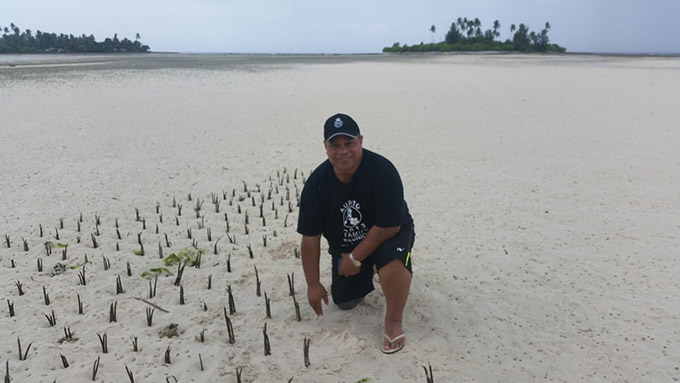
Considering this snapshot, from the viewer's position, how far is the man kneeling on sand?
9.87 feet

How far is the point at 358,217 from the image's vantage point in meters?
3.23

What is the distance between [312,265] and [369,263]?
0.44m

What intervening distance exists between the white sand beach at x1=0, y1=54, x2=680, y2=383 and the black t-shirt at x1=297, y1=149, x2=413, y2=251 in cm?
76

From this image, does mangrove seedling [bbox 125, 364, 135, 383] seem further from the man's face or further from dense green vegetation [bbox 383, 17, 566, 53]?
dense green vegetation [bbox 383, 17, 566, 53]

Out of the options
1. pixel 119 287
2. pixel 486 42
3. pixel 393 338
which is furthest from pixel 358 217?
pixel 486 42

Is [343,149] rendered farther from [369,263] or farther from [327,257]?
[327,257]

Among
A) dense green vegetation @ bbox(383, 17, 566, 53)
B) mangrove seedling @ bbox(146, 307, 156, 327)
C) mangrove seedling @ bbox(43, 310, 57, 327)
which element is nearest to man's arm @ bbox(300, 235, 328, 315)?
mangrove seedling @ bbox(146, 307, 156, 327)

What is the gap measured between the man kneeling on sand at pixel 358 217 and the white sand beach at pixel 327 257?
15.5 inches

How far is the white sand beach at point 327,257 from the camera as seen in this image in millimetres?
3074

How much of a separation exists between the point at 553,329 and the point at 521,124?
8.98 m

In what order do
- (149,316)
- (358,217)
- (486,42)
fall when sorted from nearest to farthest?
1. (358,217)
2. (149,316)
3. (486,42)

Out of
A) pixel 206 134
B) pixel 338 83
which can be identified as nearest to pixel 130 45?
pixel 338 83

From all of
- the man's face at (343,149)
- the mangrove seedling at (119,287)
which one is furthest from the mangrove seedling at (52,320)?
the man's face at (343,149)

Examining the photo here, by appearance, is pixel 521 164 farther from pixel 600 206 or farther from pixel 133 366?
pixel 133 366
